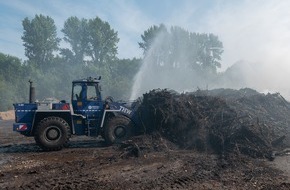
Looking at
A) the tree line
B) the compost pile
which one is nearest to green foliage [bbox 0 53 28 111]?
the tree line

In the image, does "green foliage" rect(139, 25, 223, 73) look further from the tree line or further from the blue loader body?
the blue loader body

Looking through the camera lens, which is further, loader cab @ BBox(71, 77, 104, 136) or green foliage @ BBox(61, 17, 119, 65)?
green foliage @ BBox(61, 17, 119, 65)

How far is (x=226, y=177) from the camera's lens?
26.3ft

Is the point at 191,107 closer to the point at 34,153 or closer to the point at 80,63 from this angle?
the point at 34,153

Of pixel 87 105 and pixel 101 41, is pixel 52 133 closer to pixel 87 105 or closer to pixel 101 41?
pixel 87 105

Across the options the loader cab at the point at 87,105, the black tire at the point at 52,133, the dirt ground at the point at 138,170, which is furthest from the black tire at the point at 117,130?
the black tire at the point at 52,133

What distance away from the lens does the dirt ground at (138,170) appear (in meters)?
7.34

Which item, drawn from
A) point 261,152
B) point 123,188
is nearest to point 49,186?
point 123,188

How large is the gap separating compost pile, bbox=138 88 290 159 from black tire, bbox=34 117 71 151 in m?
3.42

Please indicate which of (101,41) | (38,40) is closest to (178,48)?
(101,41)

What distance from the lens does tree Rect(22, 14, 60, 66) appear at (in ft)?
186

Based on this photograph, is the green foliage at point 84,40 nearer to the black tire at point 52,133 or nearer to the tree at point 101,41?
the tree at point 101,41

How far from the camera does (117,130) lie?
12.7 metres

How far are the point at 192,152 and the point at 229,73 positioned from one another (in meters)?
48.3
